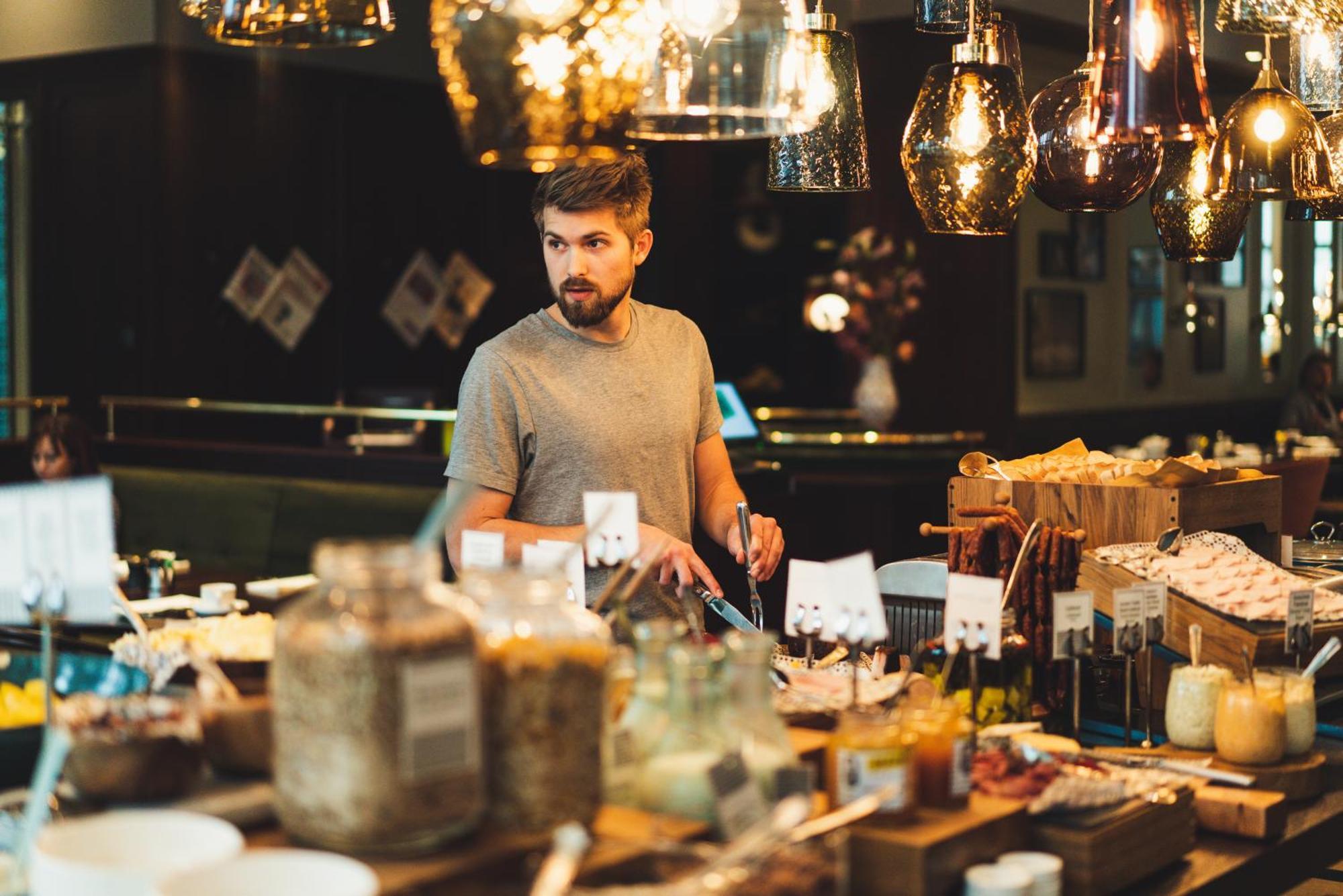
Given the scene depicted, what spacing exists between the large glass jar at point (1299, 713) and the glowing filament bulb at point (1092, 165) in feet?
2.78

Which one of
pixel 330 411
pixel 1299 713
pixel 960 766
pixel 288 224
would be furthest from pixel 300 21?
pixel 288 224

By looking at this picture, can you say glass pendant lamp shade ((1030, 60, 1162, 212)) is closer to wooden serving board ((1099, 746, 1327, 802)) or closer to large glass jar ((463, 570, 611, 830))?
wooden serving board ((1099, 746, 1327, 802))

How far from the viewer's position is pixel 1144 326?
37.5 feet

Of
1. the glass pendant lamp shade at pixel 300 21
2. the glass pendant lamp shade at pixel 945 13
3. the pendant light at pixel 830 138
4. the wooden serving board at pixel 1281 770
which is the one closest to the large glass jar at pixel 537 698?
the glass pendant lamp shade at pixel 300 21

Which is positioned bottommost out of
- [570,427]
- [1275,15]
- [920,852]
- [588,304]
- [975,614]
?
[920,852]

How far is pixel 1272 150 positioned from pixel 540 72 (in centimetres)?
163

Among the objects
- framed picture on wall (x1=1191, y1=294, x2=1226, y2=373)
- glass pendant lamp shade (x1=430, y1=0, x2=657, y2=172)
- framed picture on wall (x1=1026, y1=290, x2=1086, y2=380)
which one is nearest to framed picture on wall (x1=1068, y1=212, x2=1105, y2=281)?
framed picture on wall (x1=1026, y1=290, x2=1086, y2=380)

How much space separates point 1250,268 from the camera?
1316 centimetres

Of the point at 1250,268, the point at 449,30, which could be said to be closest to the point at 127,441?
the point at 449,30

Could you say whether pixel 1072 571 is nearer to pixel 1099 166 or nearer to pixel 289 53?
pixel 1099 166

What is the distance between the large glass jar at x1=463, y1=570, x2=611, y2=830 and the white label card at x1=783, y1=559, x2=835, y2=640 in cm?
73

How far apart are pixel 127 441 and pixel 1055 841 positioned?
618cm

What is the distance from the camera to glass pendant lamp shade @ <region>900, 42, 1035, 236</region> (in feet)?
7.75

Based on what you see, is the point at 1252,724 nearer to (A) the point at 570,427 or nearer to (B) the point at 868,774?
(B) the point at 868,774
